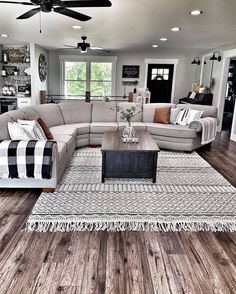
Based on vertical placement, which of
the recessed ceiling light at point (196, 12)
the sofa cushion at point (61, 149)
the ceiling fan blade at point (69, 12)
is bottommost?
the sofa cushion at point (61, 149)

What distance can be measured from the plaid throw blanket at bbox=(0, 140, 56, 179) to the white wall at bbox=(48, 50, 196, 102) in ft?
22.3

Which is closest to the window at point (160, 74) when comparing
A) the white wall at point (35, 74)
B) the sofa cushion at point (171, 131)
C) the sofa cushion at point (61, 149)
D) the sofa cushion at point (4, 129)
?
the white wall at point (35, 74)

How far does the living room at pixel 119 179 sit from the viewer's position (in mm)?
1776

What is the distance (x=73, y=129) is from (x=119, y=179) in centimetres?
162

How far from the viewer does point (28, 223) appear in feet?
7.53

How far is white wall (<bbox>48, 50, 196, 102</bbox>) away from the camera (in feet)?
28.9

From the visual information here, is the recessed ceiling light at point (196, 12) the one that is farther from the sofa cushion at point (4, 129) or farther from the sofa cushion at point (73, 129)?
the sofa cushion at point (4, 129)

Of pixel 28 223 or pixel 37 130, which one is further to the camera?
pixel 37 130

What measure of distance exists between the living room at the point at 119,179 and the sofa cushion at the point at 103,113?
2 cm

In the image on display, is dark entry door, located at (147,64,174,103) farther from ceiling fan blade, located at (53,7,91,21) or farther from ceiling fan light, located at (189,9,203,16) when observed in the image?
ceiling fan blade, located at (53,7,91,21)

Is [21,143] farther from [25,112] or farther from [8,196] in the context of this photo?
[25,112]

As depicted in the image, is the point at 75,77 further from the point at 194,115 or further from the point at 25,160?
the point at 25,160

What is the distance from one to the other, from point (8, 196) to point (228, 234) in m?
2.32

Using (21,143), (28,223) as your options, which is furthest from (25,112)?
(28,223)
